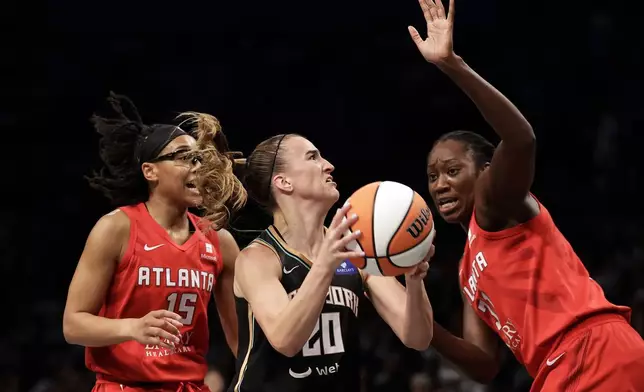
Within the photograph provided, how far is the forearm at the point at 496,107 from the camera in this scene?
124 inches

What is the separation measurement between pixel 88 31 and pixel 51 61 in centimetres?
69

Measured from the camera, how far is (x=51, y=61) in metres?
11.0

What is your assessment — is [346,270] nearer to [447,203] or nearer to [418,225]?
[447,203]

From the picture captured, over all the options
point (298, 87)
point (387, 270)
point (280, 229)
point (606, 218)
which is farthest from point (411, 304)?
point (298, 87)

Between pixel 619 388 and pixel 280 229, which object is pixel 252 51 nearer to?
pixel 280 229

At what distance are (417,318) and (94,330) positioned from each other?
1.48 meters

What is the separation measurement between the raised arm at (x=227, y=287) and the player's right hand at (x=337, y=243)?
4.97ft

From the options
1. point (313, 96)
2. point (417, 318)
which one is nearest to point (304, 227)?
point (417, 318)

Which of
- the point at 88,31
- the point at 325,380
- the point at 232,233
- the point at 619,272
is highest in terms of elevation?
the point at 88,31

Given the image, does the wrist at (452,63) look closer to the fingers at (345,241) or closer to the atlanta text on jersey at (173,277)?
the fingers at (345,241)

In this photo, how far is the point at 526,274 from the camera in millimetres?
3508

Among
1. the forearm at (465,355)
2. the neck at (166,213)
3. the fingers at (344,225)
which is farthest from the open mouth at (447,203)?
the neck at (166,213)

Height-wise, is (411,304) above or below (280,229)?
below

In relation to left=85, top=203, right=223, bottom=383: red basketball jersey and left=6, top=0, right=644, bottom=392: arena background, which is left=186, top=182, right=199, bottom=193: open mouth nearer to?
left=85, top=203, right=223, bottom=383: red basketball jersey
